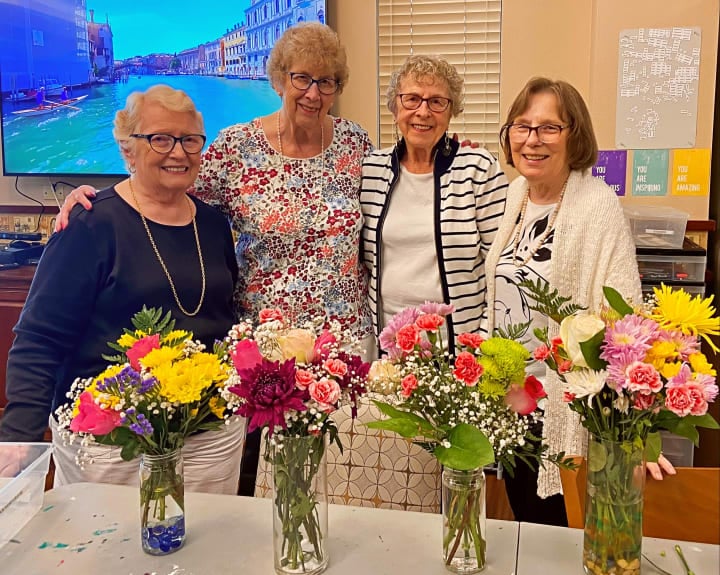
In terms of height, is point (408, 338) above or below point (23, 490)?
above

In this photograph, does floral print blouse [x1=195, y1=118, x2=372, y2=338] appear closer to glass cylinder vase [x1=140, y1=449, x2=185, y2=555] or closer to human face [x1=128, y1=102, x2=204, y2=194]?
human face [x1=128, y1=102, x2=204, y2=194]

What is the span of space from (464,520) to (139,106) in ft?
3.87

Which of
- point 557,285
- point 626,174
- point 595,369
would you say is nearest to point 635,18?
point 626,174

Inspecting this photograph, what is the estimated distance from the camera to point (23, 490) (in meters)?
1.35

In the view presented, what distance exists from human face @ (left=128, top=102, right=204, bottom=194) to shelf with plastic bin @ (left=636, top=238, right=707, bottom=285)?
1743 millimetres

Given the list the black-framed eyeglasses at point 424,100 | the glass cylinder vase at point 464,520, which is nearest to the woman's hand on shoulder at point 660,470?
the glass cylinder vase at point 464,520

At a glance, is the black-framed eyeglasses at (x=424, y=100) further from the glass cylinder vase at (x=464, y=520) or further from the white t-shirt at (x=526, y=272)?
the glass cylinder vase at (x=464, y=520)

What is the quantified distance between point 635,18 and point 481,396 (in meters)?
2.36

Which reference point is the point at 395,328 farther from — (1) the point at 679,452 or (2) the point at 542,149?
(1) the point at 679,452

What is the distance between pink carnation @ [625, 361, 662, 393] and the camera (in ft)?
3.20

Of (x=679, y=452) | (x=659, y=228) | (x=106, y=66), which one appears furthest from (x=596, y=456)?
(x=106, y=66)

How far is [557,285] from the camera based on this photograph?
5.88ft

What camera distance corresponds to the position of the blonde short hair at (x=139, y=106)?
1.69 m

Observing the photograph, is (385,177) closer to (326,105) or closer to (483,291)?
(326,105)
